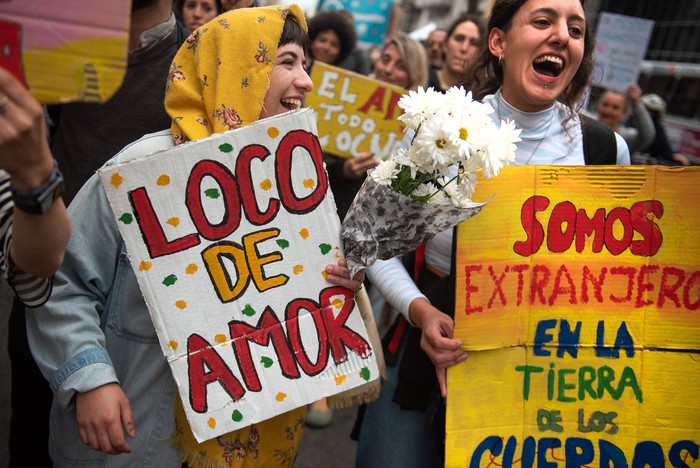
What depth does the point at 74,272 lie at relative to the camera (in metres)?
1.50

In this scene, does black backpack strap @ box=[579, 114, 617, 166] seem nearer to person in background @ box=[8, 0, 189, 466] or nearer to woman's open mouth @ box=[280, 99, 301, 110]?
woman's open mouth @ box=[280, 99, 301, 110]

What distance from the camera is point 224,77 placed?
154cm

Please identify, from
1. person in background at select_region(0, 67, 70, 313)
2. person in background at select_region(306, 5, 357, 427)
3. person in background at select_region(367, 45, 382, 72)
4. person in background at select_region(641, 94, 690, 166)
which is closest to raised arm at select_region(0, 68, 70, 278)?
person in background at select_region(0, 67, 70, 313)

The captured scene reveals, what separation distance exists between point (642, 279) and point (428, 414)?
0.72 meters

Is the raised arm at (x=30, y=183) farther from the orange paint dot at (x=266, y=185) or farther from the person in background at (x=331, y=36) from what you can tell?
the person in background at (x=331, y=36)

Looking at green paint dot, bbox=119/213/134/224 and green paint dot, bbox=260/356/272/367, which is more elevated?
green paint dot, bbox=119/213/134/224

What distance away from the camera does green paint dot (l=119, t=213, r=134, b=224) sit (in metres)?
1.40

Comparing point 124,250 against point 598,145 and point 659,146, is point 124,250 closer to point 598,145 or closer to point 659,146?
point 598,145

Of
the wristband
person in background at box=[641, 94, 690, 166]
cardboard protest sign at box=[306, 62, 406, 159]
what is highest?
the wristband

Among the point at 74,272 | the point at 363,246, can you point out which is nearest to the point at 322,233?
the point at 363,246

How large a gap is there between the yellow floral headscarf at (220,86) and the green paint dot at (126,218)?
9.5 inches

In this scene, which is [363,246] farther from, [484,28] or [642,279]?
[484,28]

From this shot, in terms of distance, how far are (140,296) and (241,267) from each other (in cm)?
27

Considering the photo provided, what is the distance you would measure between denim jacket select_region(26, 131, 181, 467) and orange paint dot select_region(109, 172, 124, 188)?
148 millimetres
